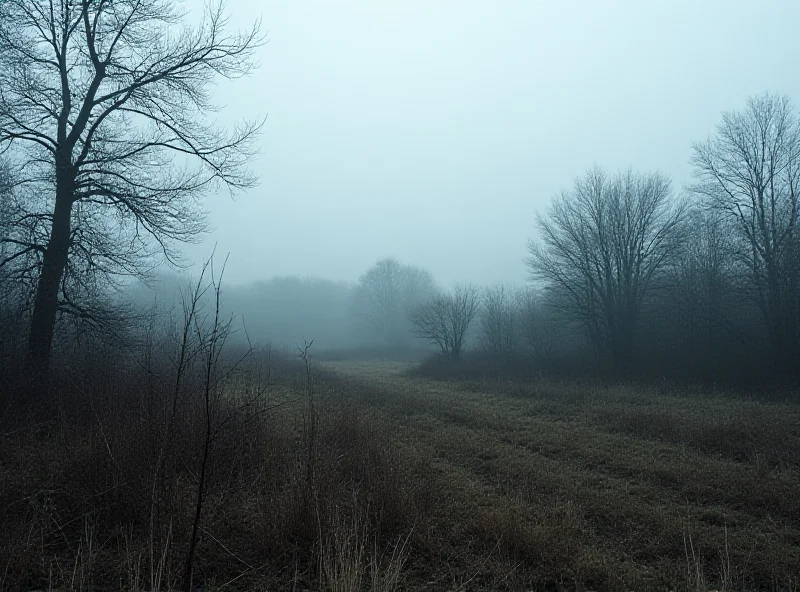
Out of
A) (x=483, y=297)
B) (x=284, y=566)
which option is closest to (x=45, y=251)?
(x=284, y=566)

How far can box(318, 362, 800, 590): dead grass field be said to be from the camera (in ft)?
13.6

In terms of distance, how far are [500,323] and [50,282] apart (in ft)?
90.4

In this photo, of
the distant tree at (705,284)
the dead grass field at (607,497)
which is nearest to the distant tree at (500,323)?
the distant tree at (705,284)

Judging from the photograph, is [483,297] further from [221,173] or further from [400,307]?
[400,307]

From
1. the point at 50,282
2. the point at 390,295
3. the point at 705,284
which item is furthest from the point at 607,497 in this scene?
the point at 390,295

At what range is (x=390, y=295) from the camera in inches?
2682

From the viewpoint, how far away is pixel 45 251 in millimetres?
8641

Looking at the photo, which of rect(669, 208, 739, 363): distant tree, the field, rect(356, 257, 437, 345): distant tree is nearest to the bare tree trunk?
the field

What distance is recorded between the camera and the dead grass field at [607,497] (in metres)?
4.16

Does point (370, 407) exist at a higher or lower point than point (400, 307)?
lower

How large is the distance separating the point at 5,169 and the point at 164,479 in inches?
332

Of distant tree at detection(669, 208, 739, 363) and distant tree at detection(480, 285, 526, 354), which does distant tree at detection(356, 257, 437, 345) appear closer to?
distant tree at detection(480, 285, 526, 354)

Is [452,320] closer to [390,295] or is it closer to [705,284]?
[705,284]

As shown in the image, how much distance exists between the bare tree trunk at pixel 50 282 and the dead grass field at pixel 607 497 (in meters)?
6.85
